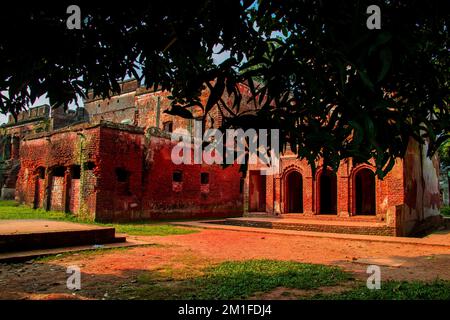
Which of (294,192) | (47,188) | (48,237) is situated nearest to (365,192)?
(294,192)

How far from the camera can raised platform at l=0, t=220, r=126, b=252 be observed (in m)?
7.69

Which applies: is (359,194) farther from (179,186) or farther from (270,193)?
(179,186)

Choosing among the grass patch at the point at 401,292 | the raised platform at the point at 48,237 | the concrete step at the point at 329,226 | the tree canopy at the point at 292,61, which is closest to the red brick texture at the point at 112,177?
the concrete step at the point at 329,226

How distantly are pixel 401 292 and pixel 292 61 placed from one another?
3.89 metres

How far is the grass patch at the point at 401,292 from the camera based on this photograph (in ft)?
15.4

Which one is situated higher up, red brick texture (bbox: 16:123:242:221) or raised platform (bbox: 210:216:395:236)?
red brick texture (bbox: 16:123:242:221)

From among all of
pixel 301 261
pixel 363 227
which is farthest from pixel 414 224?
pixel 301 261

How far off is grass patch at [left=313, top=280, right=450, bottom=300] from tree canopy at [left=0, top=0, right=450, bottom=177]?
2493 millimetres

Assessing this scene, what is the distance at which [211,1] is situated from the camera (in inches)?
110

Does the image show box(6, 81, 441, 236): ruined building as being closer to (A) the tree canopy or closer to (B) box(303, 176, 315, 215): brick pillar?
(B) box(303, 176, 315, 215): brick pillar

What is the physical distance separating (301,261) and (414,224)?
9823mm

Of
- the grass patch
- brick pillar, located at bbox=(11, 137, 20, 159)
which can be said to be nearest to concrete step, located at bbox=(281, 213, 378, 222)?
the grass patch

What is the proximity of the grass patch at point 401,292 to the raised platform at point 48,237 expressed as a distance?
6311 mm

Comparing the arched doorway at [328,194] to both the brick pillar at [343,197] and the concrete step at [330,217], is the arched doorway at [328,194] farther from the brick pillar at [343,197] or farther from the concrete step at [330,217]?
the brick pillar at [343,197]
